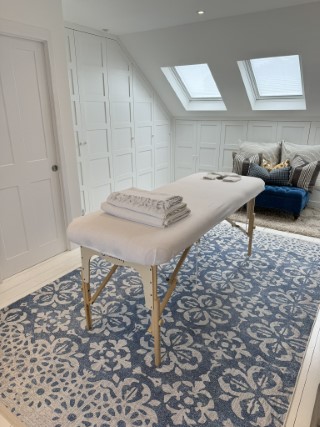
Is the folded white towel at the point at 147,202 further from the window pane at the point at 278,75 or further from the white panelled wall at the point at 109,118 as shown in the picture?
the window pane at the point at 278,75

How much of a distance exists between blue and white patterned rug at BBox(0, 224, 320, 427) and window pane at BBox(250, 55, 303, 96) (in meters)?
2.46

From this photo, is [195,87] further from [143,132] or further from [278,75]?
[278,75]

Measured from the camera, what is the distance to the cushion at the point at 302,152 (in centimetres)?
386

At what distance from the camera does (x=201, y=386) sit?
5.16 feet

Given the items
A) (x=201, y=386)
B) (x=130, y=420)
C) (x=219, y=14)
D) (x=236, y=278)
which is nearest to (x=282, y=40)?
(x=219, y=14)

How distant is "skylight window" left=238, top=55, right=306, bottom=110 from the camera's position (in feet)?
12.1

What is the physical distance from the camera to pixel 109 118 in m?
3.88

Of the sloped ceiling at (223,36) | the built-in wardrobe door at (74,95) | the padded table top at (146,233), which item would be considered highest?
the sloped ceiling at (223,36)

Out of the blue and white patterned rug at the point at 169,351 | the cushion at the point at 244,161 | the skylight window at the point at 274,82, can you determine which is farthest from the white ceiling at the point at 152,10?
the blue and white patterned rug at the point at 169,351

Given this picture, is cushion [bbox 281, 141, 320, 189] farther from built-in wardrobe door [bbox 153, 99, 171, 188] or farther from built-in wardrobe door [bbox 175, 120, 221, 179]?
built-in wardrobe door [bbox 153, 99, 171, 188]

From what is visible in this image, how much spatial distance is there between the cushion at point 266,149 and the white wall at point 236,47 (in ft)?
1.33

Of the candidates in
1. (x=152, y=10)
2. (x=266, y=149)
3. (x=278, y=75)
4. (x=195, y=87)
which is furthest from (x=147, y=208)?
(x=195, y=87)

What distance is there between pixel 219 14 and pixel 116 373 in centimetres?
320

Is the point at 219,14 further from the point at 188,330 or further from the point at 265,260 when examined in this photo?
the point at 188,330
